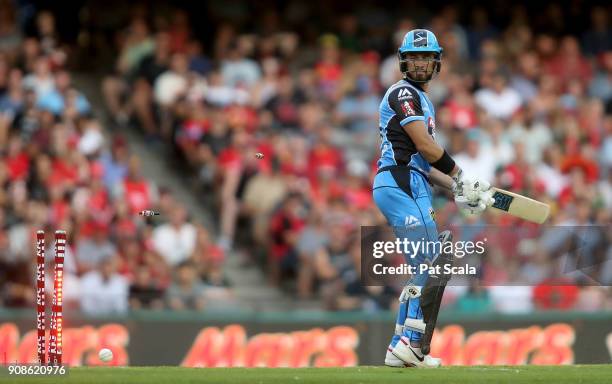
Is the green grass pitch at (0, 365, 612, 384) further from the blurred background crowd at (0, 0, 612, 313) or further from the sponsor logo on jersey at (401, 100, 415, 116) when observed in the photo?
the blurred background crowd at (0, 0, 612, 313)

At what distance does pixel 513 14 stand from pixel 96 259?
33.0 ft

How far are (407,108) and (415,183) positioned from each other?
675 mm

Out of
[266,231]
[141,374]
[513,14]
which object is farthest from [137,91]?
[141,374]

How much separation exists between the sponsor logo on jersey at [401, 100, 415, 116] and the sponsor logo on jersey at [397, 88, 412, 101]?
0.16 ft

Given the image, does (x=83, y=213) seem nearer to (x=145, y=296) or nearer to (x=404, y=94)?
(x=145, y=296)

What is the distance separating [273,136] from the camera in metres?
20.4

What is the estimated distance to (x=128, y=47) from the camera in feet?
70.9

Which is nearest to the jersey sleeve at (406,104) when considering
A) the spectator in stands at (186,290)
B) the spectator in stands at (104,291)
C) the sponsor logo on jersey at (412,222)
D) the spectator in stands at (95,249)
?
the sponsor logo on jersey at (412,222)

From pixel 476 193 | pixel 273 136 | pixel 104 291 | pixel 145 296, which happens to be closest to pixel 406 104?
pixel 476 193

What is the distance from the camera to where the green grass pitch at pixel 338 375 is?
11.2m

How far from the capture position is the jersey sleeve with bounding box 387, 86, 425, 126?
39.1 feet

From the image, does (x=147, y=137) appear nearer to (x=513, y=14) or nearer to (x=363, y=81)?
(x=363, y=81)

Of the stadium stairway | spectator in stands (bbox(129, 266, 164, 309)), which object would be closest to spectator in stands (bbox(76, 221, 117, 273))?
spectator in stands (bbox(129, 266, 164, 309))

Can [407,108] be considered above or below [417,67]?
below
